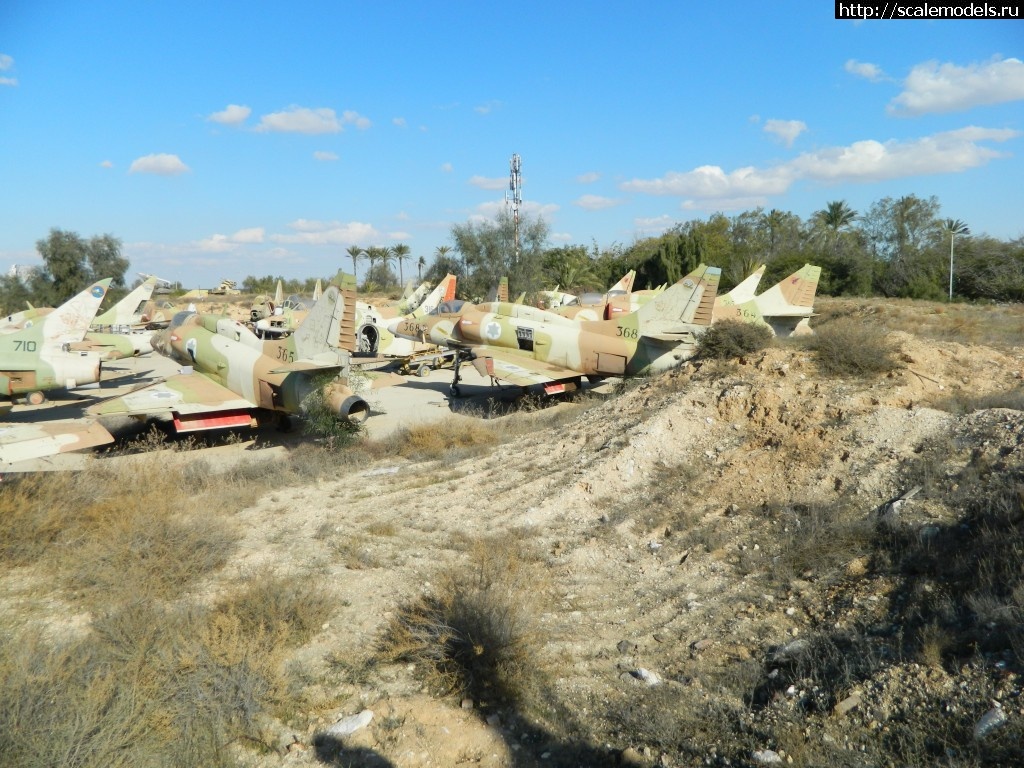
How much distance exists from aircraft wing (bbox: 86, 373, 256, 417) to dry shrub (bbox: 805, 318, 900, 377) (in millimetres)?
12924

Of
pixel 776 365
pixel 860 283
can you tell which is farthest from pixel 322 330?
pixel 860 283

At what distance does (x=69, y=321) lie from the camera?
18.7 meters

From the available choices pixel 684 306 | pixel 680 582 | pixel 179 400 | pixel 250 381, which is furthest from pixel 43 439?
pixel 684 306

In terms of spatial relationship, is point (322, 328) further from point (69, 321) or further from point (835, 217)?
point (835, 217)

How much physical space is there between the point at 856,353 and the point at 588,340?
28.9ft

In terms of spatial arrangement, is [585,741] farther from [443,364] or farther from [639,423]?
[443,364]

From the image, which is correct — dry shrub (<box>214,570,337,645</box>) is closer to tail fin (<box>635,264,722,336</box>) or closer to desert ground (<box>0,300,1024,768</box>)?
desert ground (<box>0,300,1024,768</box>)

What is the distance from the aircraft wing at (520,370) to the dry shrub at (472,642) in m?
12.0

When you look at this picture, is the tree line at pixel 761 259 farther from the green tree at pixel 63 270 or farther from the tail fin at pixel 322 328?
the tail fin at pixel 322 328

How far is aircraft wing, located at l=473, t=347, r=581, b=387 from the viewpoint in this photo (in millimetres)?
18544

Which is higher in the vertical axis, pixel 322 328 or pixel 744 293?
pixel 744 293

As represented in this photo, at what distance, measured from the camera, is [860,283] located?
4606 cm

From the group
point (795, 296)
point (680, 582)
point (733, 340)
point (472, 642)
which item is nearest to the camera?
point (472, 642)

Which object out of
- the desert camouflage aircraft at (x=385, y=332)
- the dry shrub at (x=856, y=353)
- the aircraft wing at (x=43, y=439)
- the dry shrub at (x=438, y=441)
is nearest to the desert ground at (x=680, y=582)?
the dry shrub at (x=856, y=353)
